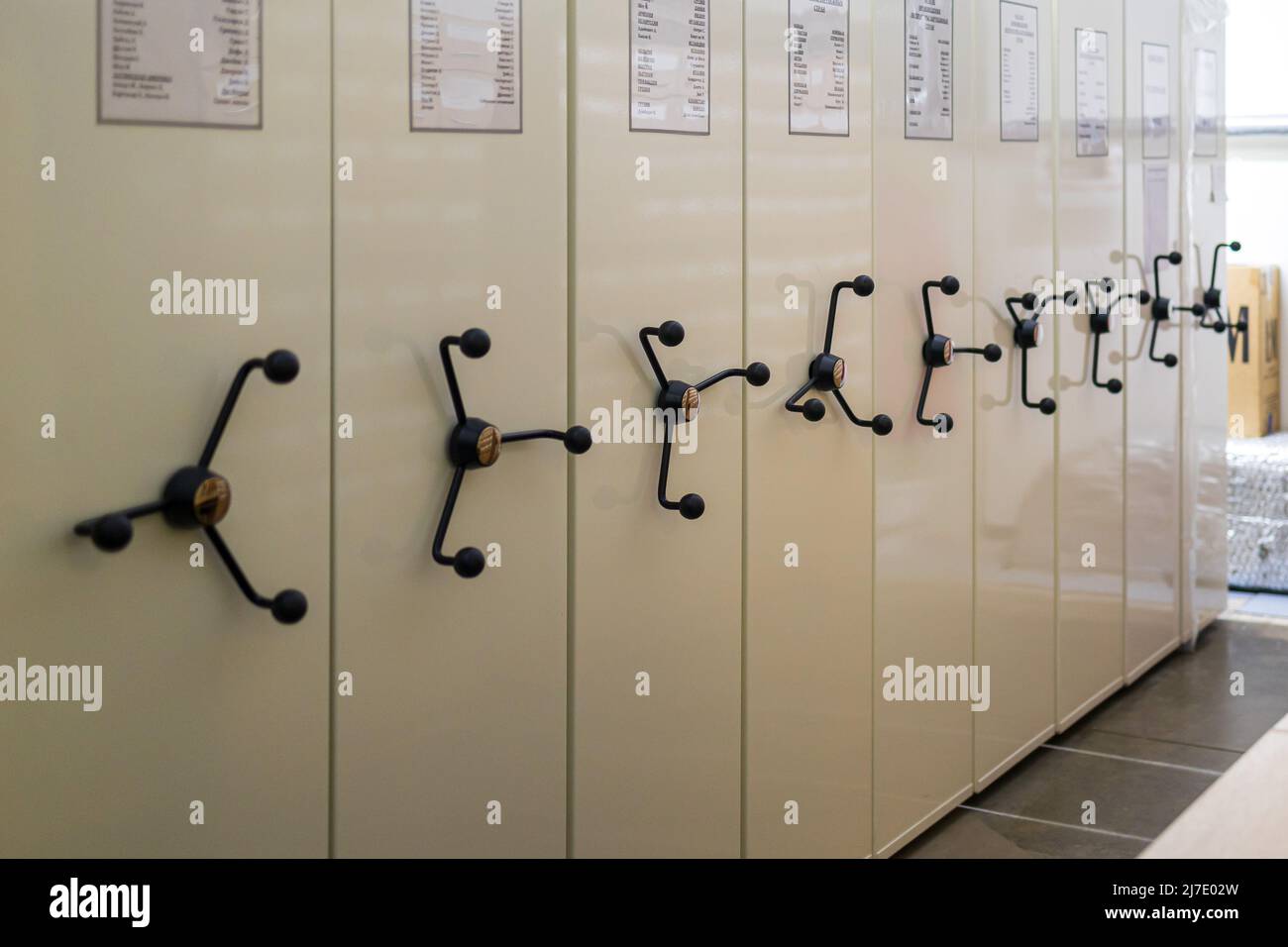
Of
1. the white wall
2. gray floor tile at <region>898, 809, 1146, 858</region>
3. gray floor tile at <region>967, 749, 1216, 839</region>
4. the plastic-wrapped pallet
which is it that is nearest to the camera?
gray floor tile at <region>898, 809, 1146, 858</region>

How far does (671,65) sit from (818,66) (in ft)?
1.36

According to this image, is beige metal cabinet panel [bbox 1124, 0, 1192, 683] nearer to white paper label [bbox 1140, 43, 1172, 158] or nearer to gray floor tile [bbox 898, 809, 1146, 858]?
white paper label [bbox 1140, 43, 1172, 158]

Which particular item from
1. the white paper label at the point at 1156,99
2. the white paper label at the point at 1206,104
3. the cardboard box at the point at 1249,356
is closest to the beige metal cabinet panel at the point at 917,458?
the white paper label at the point at 1156,99

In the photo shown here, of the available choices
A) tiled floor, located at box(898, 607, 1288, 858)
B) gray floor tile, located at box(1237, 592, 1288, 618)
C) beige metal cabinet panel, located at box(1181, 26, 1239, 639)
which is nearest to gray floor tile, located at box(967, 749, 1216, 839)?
tiled floor, located at box(898, 607, 1288, 858)

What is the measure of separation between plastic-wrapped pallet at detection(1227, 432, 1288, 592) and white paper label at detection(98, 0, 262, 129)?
447 cm

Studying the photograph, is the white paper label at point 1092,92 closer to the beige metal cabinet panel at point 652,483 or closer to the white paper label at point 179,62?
the beige metal cabinet panel at point 652,483

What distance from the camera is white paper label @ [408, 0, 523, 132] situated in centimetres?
187

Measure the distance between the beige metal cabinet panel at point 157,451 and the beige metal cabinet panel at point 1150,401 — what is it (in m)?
2.90

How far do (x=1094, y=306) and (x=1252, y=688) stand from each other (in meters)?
1.32

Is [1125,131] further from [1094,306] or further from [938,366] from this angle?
[938,366]

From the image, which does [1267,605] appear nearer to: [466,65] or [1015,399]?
[1015,399]

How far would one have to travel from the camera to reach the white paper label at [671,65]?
7.13 feet

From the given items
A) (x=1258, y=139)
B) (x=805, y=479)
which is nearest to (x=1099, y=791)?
(x=805, y=479)
